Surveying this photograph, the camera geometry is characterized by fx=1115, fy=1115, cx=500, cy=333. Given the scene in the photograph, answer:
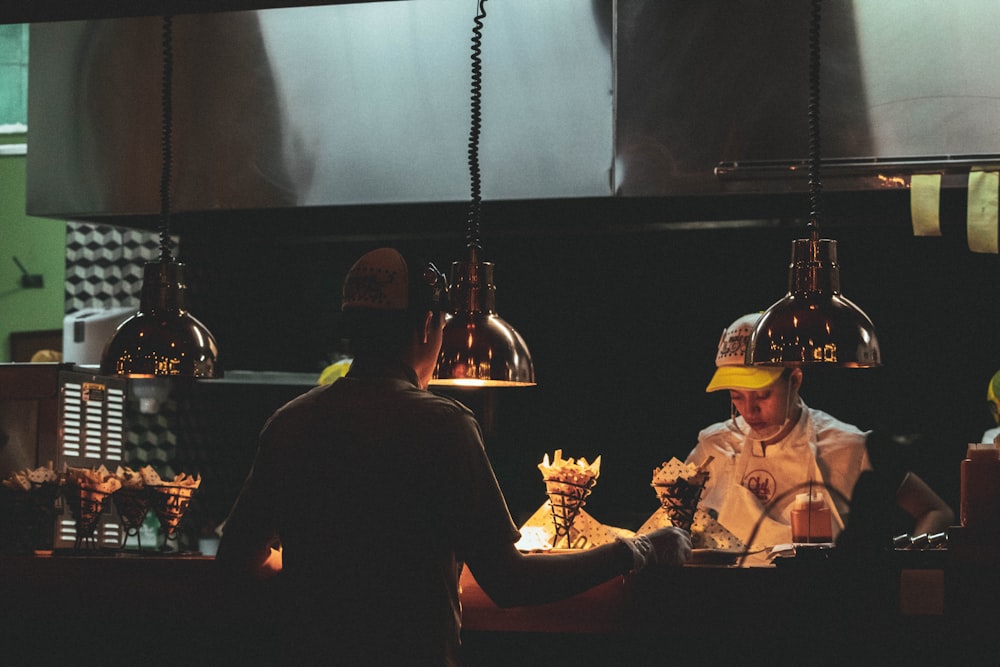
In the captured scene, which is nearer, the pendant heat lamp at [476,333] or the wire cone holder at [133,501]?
the pendant heat lamp at [476,333]

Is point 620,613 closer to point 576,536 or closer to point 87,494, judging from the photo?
point 576,536

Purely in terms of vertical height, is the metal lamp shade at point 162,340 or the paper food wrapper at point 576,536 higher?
the metal lamp shade at point 162,340

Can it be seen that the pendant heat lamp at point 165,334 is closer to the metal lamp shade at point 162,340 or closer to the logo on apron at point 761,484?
the metal lamp shade at point 162,340

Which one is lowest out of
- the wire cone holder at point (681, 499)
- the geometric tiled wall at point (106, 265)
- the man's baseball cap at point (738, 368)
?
the wire cone holder at point (681, 499)

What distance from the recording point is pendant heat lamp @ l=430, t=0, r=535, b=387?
110 inches

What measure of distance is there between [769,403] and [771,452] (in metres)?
0.20

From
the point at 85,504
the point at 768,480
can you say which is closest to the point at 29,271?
the point at 85,504

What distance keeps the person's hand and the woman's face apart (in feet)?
5.79

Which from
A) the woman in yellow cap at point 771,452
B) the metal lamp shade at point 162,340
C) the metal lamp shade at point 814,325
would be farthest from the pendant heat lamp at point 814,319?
the metal lamp shade at point 162,340

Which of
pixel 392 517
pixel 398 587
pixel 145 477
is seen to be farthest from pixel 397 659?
pixel 145 477

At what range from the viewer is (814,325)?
259cm

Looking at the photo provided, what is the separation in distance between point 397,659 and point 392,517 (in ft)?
0.86

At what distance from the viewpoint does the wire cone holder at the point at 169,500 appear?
317 centimetres

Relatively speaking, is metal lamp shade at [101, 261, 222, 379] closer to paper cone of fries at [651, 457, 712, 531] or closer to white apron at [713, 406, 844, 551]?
paper cone of fries at [651, 457, 712, 531]
